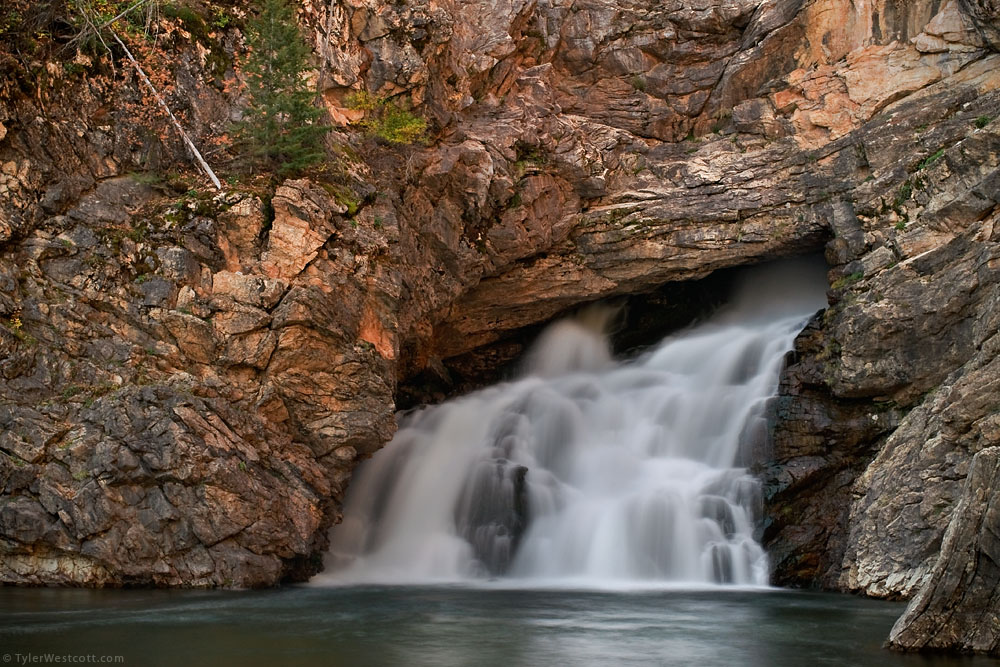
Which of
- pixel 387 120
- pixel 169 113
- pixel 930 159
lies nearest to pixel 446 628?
pixel 169 113

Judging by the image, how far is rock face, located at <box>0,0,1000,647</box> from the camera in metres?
15.0

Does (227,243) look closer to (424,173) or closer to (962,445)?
(424,173)

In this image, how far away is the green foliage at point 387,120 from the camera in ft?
68.3

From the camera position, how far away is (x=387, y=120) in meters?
21.1

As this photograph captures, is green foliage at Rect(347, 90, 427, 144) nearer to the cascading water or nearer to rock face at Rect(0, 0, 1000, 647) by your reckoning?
rock face at Rect(0, 0, 1000, 647)

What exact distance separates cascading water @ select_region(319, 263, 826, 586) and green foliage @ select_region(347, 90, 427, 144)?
7.30 meters

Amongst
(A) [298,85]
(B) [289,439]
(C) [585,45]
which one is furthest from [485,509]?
(C) [585,45]

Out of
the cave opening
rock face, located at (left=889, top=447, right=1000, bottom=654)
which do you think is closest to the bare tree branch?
the cave opening

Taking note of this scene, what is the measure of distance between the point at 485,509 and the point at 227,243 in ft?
26.3

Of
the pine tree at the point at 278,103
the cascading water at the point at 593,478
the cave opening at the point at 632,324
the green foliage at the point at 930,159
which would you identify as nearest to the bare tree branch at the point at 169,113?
the pine tree at the point at 278,103

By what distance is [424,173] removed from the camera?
69.3 ft

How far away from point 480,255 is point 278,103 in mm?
6471

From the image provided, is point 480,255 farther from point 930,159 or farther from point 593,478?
point 930,159

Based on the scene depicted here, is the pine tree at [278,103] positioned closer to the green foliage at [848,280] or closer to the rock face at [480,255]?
the rock face at [480,255]
